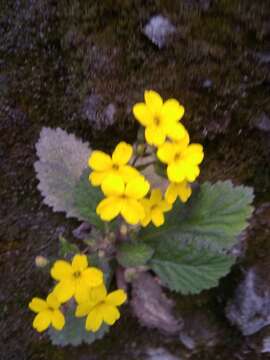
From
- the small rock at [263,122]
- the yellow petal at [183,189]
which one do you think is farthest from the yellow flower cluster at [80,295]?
the small rock at [263,122]

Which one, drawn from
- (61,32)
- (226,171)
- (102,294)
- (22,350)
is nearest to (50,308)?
(102,294)

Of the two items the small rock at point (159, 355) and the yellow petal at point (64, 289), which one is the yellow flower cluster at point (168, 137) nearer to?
the yellow petal at point (64, 289)

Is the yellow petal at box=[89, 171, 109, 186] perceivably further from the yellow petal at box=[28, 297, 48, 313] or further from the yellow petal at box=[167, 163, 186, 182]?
the yellow petal at box=[28, 297, 48, 313]

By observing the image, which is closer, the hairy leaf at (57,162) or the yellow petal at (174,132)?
the yellow petal at (174,132)

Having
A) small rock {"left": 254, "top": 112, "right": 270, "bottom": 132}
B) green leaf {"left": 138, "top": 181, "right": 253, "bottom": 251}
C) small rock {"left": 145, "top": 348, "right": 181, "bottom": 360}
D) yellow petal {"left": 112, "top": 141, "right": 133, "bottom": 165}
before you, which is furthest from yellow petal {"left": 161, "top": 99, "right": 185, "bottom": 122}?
small rock {"left": 145, "top": 348, "right": 181, "bottom": 360}

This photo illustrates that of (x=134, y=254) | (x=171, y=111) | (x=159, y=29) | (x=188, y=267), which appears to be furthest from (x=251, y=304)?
(x=159, y=29)

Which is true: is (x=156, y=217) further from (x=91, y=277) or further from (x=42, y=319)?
(x=42, y=319)

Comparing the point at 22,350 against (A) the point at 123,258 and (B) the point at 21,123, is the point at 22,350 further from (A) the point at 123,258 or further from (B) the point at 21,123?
(B) the point at 21,123
